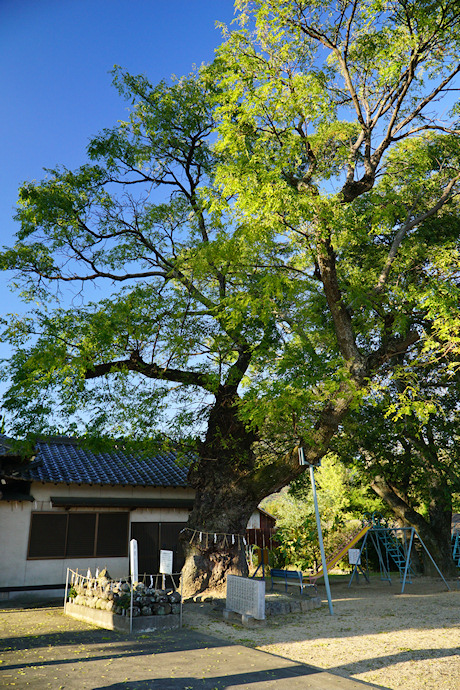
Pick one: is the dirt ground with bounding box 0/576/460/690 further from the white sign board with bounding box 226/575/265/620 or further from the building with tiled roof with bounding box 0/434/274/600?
the building with tiled roof with bounding box 0/434/274/600

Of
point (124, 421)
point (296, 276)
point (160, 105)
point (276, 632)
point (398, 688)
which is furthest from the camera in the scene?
point (296, 276)

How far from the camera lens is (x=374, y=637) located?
8469mm

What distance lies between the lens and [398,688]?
229 inches

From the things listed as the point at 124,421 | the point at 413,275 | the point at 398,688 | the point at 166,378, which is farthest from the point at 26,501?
the point at 413,275

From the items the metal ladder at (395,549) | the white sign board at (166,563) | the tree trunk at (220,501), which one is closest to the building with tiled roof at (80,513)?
the tree trunk at (220,501)

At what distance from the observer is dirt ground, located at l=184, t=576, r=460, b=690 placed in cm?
648

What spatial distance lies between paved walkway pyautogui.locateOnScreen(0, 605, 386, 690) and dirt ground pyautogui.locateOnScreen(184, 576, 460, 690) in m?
0.49

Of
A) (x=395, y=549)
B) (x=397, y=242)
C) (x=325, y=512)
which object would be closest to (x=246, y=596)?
(x=397, y=242)

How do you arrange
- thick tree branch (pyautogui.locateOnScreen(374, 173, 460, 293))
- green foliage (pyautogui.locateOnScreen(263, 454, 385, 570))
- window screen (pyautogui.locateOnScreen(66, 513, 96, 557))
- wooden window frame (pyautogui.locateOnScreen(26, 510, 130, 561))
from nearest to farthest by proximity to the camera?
thick tree branch (pyautogui.locateOnScreen(374, 173, 460, 293)), wooden window frame (pyautogui.locateOnScreen(26, 510, 130, 561)), window screen (pyautogui.locateOnScreen(66, 513, 96, 557)), green foliage (pyautogui.locateOnScreen(263, 454, 385, 570))

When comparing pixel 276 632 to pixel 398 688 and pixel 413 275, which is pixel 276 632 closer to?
pixel 398 688

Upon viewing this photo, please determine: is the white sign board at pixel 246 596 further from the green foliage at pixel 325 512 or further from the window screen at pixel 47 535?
the green foliage at pixel 325 512

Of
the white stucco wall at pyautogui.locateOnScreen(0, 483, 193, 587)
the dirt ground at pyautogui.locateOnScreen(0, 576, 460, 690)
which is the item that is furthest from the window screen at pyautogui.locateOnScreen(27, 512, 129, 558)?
the dirt ground at pyautogui.locateOnScreen(0, 576, 460, 690)

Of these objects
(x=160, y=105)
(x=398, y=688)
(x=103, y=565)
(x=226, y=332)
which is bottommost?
(x=398, y=688)

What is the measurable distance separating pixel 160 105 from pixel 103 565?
44.6 feet
